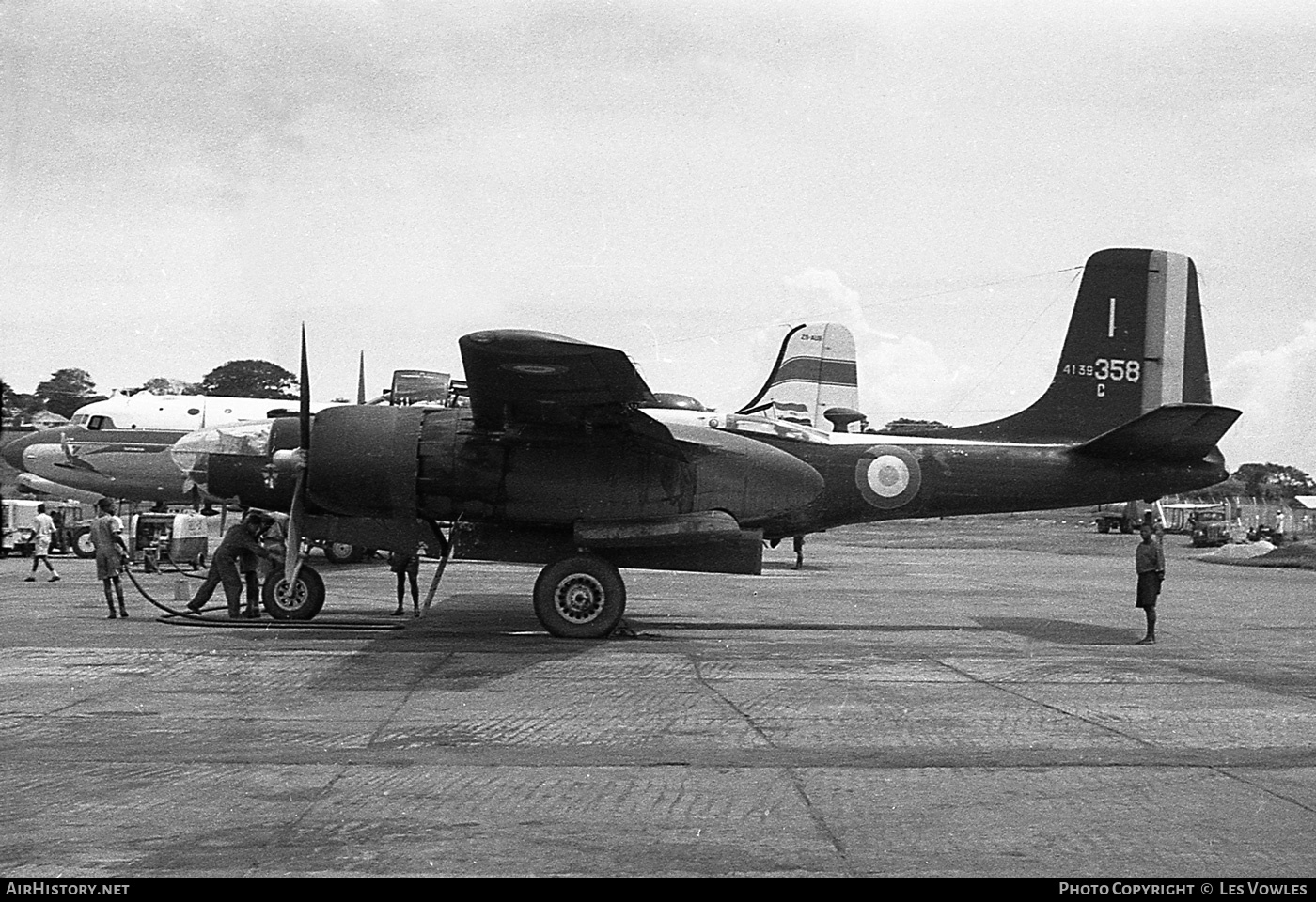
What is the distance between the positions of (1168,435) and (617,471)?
7760 mm

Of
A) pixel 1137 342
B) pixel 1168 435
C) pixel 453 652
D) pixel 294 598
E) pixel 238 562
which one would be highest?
pixel 1137 342

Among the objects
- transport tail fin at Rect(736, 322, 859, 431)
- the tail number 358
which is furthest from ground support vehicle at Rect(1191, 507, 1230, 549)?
the tail number 358

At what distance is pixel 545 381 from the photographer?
13836mm

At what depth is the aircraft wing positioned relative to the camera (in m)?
12.8

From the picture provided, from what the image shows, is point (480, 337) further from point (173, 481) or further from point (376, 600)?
point (173, 481)

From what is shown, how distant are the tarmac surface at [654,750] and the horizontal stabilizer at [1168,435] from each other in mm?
2686

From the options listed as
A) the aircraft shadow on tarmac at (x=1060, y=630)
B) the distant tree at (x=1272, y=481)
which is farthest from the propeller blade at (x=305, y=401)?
the distant tree at (x=1272, y=481)

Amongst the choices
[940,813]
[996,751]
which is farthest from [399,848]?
[996,751]

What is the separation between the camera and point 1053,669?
13.4m

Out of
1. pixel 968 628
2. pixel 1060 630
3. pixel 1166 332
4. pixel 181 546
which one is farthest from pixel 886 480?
pixel 181 546

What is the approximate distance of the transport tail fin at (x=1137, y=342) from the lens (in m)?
Answer: 18.8

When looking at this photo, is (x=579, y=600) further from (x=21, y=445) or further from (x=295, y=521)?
(x=21, y=445)

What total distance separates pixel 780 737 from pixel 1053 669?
17.5 feet

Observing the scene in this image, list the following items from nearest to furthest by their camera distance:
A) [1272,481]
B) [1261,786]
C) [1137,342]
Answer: [1261,786], [1137,342], [1272,481]
